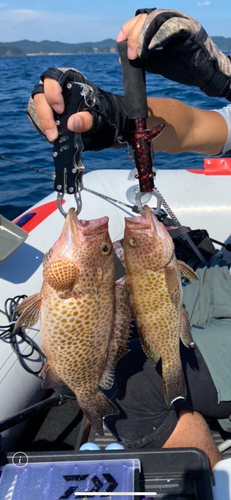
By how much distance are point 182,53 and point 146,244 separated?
977 mm

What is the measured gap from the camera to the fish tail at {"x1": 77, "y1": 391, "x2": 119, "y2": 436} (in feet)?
6.52

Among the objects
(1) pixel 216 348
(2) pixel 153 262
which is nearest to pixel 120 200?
(1) pixel 216 348

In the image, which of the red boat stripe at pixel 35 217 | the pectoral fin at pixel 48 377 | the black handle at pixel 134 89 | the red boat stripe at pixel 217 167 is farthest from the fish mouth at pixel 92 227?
the red boat stripe at pixel 217 167

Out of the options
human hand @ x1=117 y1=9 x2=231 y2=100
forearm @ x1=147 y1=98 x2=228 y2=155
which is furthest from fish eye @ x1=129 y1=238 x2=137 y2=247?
forearm @ x1=147 y1=98 x2=228 y2=155

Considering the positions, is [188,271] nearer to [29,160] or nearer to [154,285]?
[154,285]

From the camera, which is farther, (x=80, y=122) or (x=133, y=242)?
(x=133, y=242)

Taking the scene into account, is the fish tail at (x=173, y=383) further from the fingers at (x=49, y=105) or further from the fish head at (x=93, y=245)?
the fingers at (x=49, y=105)

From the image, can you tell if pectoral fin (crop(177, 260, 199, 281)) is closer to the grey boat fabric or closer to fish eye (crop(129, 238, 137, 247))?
fish eye (crop(129, 238, 137, 247))

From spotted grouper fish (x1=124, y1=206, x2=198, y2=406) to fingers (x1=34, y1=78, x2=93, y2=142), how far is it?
417mm

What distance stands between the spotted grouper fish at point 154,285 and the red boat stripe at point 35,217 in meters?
2.08

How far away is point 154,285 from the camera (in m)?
1.94

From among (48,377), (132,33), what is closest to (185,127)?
(132,33)

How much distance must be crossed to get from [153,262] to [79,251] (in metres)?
0.32

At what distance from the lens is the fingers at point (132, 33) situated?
6.18ft
